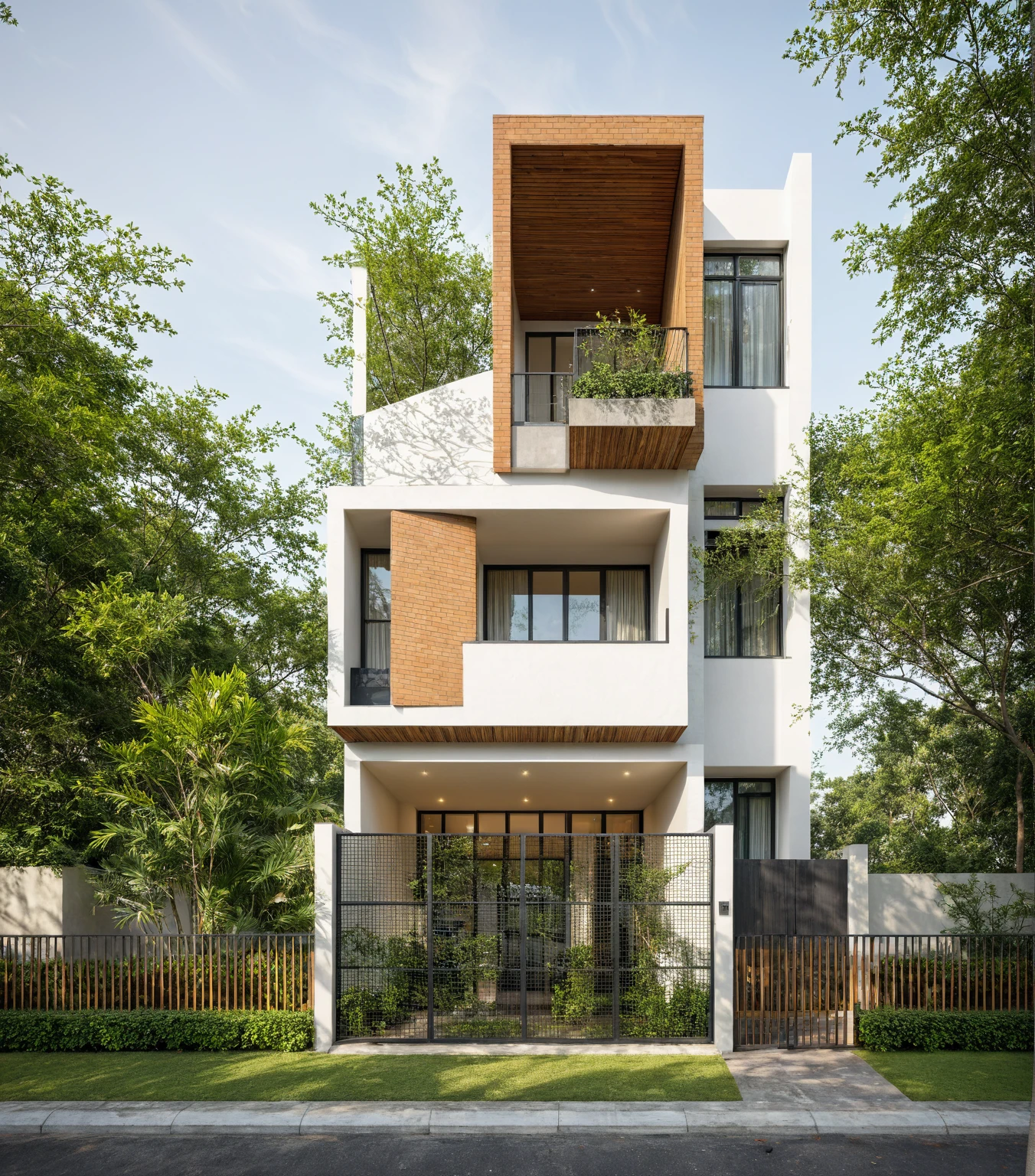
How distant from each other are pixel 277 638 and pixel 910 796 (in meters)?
26.5

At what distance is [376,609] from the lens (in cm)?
1677

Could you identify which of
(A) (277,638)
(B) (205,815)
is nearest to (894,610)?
(B) (205,815)

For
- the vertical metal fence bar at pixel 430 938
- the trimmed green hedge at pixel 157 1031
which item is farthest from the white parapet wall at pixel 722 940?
the trimmed green hedge at pixel 157 1031

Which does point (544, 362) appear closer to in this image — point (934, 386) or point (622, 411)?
point (622, 411)

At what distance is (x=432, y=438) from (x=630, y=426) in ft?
12.0

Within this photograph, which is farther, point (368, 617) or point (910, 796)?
point (910, 796)

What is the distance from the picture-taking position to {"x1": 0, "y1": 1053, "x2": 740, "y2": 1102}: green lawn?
1065 centimetres

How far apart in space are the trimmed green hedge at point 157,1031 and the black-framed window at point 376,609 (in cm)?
602

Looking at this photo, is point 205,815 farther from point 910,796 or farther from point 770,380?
point 910,796

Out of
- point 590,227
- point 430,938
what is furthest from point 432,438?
point 430,938

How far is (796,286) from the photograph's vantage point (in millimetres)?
16953

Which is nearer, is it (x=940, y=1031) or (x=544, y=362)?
(x=940, y=1031)

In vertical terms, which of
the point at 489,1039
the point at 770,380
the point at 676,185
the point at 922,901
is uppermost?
the point at 676,185

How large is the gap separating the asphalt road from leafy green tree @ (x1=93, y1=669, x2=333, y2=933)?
4.75m
